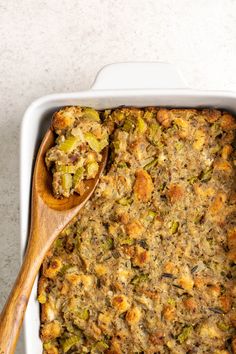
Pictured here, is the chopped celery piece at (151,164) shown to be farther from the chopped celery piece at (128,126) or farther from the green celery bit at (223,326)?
the green celery bit at (223,326)

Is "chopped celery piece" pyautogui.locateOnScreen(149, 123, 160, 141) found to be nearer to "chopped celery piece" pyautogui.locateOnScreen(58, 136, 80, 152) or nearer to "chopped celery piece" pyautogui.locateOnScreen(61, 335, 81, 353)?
"chopped celery piece" pyautogui.locateOnScreen(58, 136, 80, 152)

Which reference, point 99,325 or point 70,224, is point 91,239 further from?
point 99,325

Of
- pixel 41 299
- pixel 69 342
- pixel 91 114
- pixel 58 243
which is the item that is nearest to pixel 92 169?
pixel 91 114

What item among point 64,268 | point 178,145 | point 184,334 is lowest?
point 184,334

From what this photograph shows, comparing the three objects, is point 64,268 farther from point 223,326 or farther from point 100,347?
point 223,326

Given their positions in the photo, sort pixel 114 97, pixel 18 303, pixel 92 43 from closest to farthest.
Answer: pixel 18 303, pixel 114 97, pixel 92 43

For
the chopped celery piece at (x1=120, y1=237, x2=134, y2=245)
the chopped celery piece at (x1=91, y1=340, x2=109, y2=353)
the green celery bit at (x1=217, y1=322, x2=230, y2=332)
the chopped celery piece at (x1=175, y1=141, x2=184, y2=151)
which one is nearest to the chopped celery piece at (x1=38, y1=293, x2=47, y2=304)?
the chopped celery piece at (x1=91, y1=340, x2=109, y2=353)

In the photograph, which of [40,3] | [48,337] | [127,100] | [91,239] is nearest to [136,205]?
[91,239]

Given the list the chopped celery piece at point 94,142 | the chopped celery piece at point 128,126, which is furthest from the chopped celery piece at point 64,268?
the chopped celery piece at point 128,126
